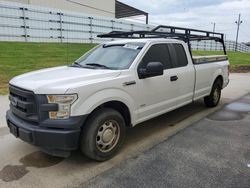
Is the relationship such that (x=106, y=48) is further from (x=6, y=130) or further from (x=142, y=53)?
(x=6, y=130)

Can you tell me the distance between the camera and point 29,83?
3.63m

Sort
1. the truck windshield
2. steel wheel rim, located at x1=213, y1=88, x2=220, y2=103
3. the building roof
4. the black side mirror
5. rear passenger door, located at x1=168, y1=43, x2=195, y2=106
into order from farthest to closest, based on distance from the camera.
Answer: the building roof < steel wheel rim, located at x1=213, y1=88, x2=220, y2=103 < rear passenger door, located at x1=168, y1=43, x2=195, y2=106 < the truck windshield < the black side mirror

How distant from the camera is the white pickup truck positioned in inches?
133

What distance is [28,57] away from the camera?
1378cm

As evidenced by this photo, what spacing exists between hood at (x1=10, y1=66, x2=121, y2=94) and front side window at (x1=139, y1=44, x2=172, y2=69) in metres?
0.73


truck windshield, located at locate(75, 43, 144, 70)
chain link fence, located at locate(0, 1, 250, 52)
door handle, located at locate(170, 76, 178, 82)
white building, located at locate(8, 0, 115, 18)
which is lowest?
door handle, located at locate(170, 76, 178, 82)

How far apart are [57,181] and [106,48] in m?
2.70

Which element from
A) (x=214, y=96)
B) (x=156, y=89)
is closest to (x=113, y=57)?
(x=156, y=89)

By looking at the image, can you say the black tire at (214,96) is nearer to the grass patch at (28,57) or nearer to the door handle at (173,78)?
the door handle at (173,78)

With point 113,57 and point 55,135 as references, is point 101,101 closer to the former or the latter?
point 55,135

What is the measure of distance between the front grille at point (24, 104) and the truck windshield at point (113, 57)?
4.34 ft

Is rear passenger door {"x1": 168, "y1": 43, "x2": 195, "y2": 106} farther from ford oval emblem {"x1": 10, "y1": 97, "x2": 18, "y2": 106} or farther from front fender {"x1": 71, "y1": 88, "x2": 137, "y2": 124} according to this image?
ford oval emblem {"x1": 10, "y1": 97, "x2": 18, "y2": 106}

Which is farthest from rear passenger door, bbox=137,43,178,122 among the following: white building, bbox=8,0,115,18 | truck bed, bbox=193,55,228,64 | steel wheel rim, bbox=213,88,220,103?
white building, bbox=8,0,115,18

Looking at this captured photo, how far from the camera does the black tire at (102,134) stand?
361 cm
